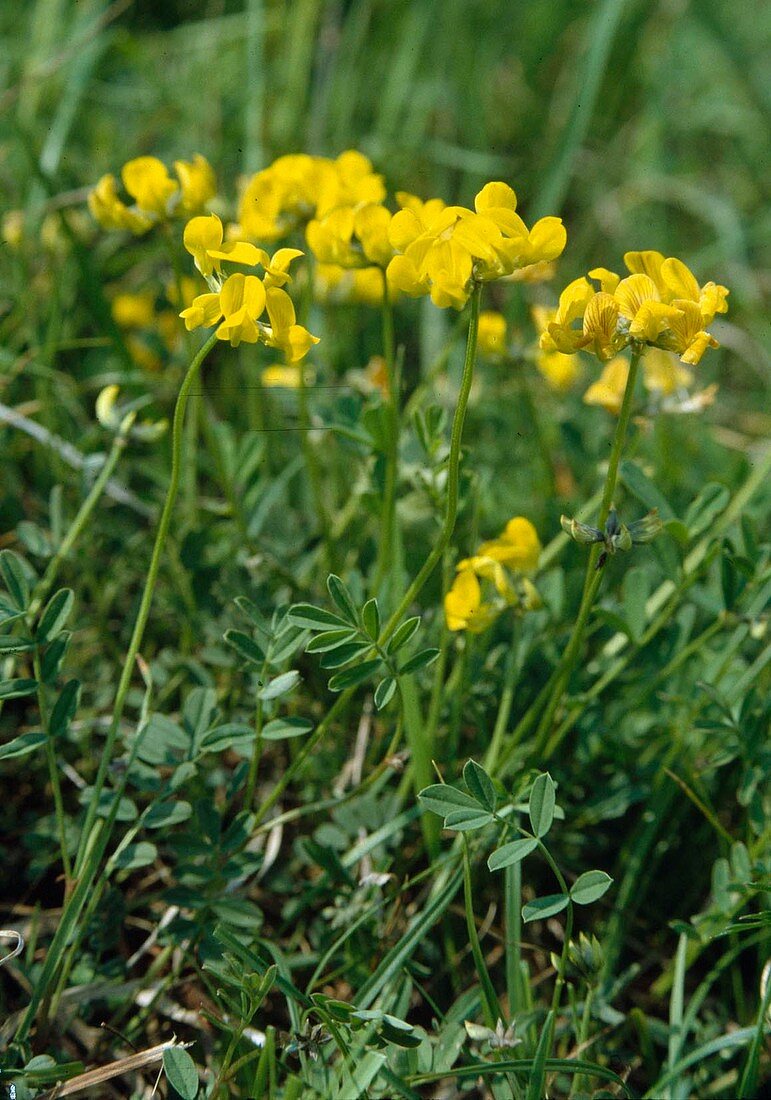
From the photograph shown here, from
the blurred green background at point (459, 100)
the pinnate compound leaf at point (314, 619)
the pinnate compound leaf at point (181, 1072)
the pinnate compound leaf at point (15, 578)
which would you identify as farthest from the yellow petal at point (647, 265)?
the blurred green background at point (459, 100)

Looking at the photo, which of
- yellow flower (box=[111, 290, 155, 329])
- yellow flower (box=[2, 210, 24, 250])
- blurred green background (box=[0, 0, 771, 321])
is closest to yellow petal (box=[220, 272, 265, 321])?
yellow flower (box=[2, 210, 24, 250])

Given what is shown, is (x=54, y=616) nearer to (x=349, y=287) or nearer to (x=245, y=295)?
(x=245, y=295)

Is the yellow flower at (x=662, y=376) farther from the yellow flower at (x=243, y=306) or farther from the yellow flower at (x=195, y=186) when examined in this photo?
the yellow flower at (x=243, y=306)

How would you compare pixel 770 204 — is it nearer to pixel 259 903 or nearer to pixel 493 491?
pixel 493 491

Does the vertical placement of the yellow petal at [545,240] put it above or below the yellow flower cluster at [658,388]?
above

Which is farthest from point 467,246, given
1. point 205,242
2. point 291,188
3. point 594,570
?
point 291,188

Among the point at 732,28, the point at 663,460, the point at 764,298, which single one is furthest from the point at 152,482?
the point at 732,28

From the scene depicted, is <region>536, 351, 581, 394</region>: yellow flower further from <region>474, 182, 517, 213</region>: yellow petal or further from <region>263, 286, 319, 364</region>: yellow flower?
<region>263, 286, 319, 364</region>: yellow flower
